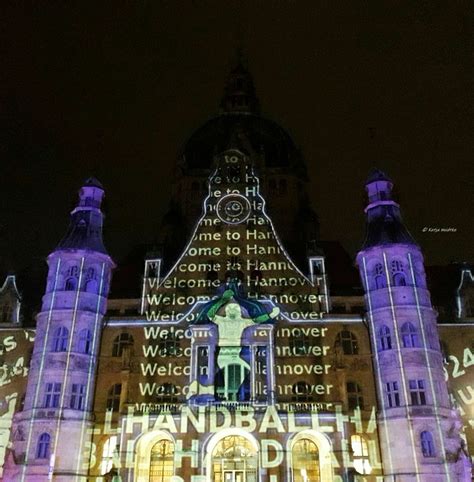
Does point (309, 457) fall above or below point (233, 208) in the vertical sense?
below

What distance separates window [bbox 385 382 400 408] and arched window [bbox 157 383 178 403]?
12.4m

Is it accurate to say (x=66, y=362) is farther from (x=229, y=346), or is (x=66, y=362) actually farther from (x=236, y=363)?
(x=236, y=363)

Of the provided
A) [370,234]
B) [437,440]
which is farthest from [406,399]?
[370,234]

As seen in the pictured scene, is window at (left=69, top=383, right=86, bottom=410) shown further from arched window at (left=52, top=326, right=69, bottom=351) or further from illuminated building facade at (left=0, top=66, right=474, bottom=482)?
arched window at (left=52, top=326, right=69, bottom=351)

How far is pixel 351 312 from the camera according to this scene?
114ft

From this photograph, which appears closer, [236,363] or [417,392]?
[417,392]

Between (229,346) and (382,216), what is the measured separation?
13.5 m

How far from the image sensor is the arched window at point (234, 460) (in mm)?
29297

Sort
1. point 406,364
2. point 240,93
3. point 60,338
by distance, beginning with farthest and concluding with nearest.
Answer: point 240,93, point 60,338, point 406,364

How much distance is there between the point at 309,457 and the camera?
1177 inches

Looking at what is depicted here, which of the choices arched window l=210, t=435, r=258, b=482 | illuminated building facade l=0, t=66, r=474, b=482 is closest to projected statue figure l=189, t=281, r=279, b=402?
illuminated building facade l=0, t=66, r=474, b=482

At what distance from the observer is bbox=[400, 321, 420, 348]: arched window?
3143cm

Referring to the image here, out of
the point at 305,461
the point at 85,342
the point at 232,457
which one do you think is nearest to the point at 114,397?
the point at 85,342

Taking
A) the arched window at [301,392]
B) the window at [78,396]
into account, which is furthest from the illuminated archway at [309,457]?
the window at [78,396]
